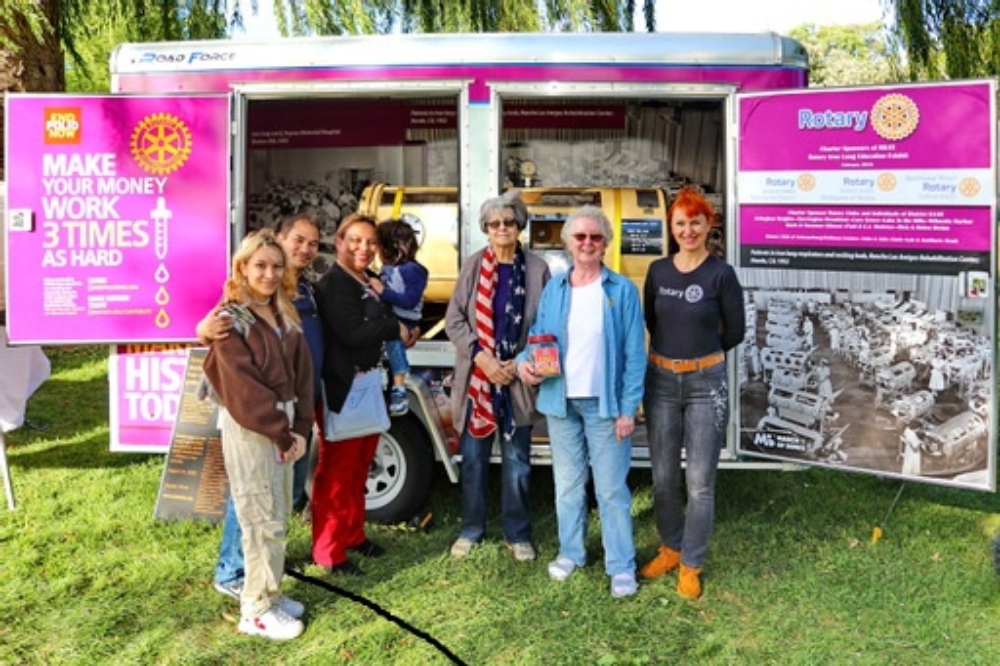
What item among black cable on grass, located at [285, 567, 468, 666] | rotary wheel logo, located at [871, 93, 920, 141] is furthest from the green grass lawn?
rotary wheel logo, located at [871, 93, 920, 141]

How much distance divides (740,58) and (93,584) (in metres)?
3.87

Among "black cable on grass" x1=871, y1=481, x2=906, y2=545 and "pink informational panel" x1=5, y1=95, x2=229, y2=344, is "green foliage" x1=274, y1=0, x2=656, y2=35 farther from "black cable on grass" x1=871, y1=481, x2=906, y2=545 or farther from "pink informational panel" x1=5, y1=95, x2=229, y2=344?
"black cable on grass" x1=871, y1=481, x2=906, y2=545

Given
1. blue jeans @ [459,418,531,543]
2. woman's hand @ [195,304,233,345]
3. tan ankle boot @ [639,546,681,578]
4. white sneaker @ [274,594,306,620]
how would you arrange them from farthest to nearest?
1. blue jeans @ [459,418,531,543]
2. tan ankle boot @ [639,546,681,578]
3. white sneaker @ [274,594,306,620]
4. woman's hand @ [195,304,233,345]

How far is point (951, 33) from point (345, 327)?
7550 mm

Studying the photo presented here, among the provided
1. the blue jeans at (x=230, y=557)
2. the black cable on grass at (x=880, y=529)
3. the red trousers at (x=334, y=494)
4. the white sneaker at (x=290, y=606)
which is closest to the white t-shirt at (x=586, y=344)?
the red trousers at (x=334, y=494)

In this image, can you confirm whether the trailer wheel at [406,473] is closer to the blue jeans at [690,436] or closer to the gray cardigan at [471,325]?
the gray cardigan at [471,325]

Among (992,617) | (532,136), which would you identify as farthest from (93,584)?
(532,136)

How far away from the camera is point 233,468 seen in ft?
11.2

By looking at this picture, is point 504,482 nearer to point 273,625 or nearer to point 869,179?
point 273,625

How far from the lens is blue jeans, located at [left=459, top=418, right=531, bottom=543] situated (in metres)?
4.32

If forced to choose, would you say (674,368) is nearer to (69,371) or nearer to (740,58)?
(740,58)

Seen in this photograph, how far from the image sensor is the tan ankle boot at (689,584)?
13.1 feet

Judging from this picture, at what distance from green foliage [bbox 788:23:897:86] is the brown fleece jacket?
25.1 metres

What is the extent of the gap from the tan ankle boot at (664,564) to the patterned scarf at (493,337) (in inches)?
34.6
